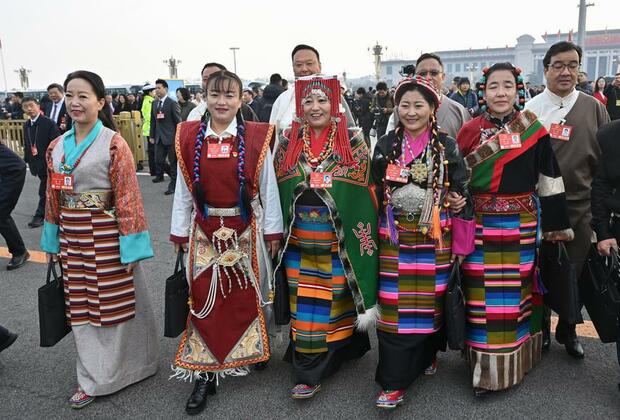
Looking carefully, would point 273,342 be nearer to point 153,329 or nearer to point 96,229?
point 153,329

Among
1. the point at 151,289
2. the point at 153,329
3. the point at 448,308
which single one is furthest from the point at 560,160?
the point at 151,289

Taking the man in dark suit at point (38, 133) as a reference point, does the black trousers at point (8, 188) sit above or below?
below

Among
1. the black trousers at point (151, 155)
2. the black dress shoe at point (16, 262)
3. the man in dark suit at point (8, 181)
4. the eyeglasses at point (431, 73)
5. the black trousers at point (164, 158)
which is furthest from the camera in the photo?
the black trousers at point (151, 155)

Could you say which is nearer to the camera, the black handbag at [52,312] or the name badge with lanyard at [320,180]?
the name badge with lanyard at [320,180]

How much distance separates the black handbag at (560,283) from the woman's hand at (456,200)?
2.39 feet

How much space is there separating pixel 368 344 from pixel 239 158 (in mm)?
1512

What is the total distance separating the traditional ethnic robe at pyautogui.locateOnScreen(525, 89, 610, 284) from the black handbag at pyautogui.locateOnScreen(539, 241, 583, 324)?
40cm

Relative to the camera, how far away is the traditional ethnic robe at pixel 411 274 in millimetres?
2875

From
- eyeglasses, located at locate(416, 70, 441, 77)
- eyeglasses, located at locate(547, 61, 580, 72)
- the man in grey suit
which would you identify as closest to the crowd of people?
eyeglasses, located at locate(547, 61, 580, 72)

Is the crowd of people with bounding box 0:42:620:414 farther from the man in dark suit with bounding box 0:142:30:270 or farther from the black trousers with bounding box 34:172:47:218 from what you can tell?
the black trousers with bounding box 34:172:47:218

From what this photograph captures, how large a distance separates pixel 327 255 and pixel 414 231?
1.73 feet

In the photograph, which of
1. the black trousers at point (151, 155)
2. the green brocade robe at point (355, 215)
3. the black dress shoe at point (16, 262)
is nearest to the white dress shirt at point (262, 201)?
the green brocade robe at point (355, 215)

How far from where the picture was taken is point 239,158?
9.67 feet

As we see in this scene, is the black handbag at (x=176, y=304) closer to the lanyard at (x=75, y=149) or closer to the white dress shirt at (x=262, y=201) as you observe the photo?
the white dress shirt at (x=262, y=201)
